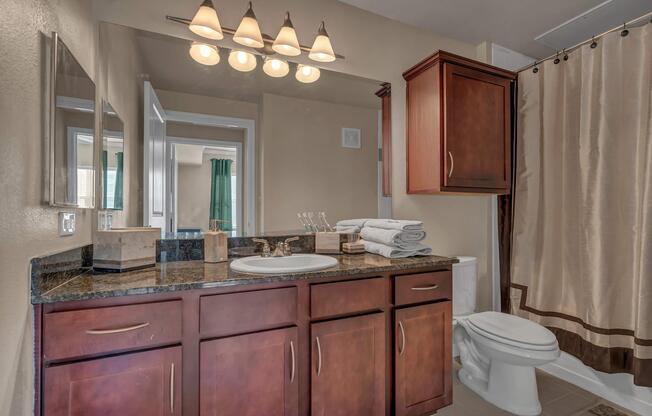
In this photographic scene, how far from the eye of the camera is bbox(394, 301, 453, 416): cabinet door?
58.6 inches

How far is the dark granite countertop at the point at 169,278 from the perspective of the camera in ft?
3.20

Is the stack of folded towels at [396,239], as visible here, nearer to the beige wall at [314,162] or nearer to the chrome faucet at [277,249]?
the beige wall at [314,162]

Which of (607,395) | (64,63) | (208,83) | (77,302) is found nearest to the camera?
(77,302)

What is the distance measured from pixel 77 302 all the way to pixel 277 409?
813 mm

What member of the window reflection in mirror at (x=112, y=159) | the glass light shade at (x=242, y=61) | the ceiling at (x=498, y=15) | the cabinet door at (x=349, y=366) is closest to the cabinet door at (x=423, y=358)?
the cabinet door at (x=349, y=366)

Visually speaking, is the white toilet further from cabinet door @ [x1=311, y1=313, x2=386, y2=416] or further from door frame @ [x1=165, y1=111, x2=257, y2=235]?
Answer: door frame @ [x1=165, y1=111, x2=257, y2=235]

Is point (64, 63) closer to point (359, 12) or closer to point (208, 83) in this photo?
point (208, 83)

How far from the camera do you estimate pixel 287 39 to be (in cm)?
169

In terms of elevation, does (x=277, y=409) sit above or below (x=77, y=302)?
below

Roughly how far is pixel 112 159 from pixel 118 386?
0.97 m

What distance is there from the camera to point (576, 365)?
2.02m

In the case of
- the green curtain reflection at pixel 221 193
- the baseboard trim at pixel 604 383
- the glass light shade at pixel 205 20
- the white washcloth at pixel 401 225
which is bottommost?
the baseboard trim at pixel 604 383

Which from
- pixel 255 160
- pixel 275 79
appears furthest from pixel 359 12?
pixel 255 160

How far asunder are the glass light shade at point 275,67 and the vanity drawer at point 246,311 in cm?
127
